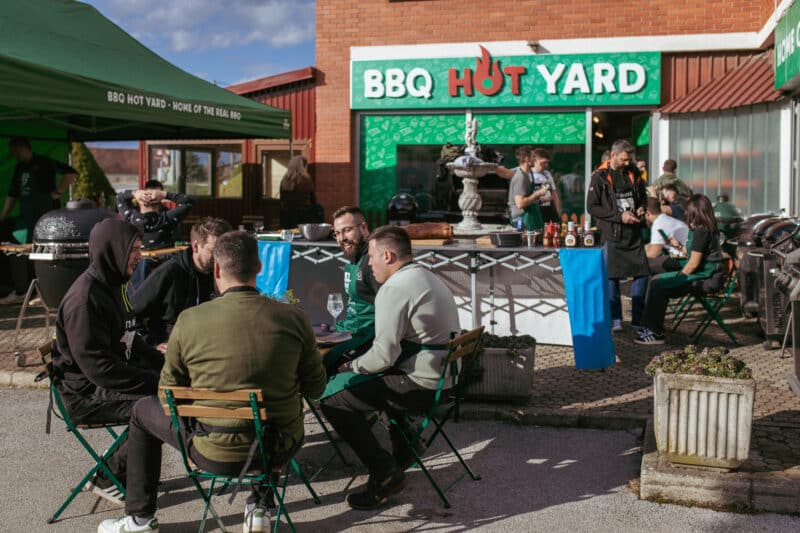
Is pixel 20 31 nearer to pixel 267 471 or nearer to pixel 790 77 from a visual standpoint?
pixel 267 471

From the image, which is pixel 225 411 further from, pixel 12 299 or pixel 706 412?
pixel 12 299

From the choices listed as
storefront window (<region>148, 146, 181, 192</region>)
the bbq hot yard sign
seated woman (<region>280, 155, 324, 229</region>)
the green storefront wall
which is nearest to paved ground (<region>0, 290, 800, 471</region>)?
seated woman (<region>280, 155, 324, 229</region>)

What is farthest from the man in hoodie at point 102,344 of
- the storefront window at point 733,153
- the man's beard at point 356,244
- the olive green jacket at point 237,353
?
the storefront window at point 733,153

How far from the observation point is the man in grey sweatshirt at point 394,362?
Answer: 187 inches

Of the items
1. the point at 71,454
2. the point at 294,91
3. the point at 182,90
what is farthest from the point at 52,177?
the point at 71,454

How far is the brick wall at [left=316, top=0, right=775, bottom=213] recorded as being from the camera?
48.4 ft

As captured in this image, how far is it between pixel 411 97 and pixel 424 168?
4.30 feet

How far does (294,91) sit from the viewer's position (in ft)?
54.5

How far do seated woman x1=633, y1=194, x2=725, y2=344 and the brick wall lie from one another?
6.90m

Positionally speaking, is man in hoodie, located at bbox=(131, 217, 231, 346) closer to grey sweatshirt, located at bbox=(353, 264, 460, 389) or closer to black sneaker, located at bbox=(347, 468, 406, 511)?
grey sweatshirt, located at bbox=(353, 264, 460, 389)

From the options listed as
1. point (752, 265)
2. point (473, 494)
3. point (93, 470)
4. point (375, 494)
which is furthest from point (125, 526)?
point (752, 265)

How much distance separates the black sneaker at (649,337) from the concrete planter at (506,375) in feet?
9.34

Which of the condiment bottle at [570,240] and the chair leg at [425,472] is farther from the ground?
the condiment bottle at [570,240]

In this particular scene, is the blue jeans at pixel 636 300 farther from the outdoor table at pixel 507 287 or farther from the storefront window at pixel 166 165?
the storefront window at pixel 166 165
